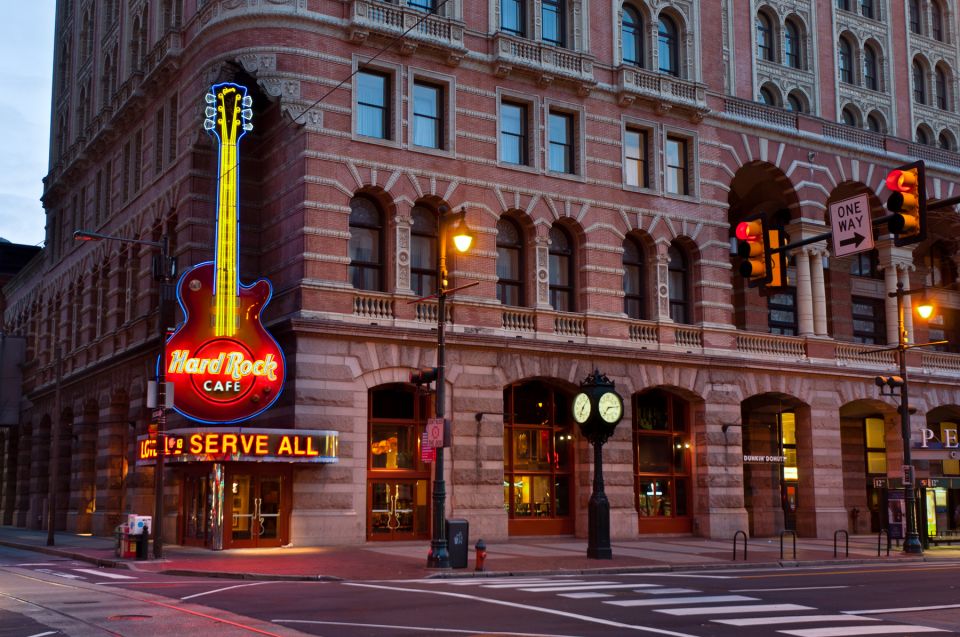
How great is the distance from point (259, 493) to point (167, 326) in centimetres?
574

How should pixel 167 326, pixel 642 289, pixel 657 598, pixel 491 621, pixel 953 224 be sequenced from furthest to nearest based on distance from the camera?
pixel 953 224, pixel 642 289, pixel 167 326, pixel 657 598, pixel 491 621

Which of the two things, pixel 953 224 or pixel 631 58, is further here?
pixel 953 224

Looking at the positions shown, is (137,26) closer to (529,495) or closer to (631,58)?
(631,58)

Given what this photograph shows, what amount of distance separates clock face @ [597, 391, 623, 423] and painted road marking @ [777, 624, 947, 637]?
46.7 feet

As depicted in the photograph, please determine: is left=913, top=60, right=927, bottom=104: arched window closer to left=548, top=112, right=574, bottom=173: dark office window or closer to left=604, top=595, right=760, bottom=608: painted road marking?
left=548, top=112, right=574, bottom=173: dark office window

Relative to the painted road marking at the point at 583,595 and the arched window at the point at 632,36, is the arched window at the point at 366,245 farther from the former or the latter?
the painted road marking at the point at 583,595

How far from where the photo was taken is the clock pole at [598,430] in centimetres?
2816

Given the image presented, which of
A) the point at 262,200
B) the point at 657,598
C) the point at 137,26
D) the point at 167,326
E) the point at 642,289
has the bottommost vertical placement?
the point at 657,598

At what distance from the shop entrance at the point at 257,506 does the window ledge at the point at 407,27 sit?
45.4 feet

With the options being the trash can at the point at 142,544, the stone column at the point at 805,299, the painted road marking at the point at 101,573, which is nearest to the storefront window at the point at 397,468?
the trash can at the point at 142,544

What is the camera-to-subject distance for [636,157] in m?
40.2

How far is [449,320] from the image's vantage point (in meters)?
34.6

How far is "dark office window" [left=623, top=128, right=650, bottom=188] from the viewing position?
1569 inches

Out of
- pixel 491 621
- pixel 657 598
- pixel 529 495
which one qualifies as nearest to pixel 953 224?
→ pixel 529 495
